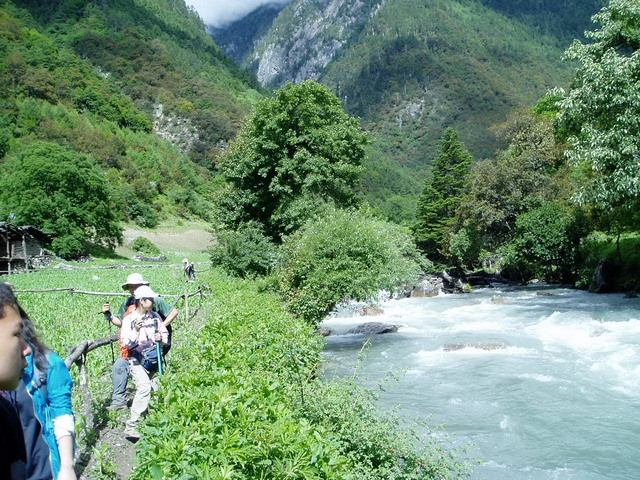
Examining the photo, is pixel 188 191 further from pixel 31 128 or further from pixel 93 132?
pixel 31 128

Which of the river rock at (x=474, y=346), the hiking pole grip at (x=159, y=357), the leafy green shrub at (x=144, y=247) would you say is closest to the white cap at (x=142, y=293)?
the hiking pole grip at (x=159, y=357)

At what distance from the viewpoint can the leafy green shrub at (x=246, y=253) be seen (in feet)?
85.4

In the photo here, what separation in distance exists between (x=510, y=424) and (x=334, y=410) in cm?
621

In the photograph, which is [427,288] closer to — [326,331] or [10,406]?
[326,331]

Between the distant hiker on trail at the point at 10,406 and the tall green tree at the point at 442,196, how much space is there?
48262 mm

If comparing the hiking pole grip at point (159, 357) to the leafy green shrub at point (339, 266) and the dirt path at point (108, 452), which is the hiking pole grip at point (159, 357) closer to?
the dirt path at point (108, 452)

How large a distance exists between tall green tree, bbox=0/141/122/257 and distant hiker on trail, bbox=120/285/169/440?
174 feet

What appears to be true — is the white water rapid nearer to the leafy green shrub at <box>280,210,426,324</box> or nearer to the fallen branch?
the leafy green shrub at <box>280,210,426,324</box>

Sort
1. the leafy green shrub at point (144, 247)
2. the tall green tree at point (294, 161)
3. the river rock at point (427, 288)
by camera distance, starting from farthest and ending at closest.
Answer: the leafy green shrub at point (144, 247)
the river rock at point (427, 288)
the tall green tree at point (294, 161)

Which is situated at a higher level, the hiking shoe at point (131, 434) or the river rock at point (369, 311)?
the hiking shoe at point (131, 434)

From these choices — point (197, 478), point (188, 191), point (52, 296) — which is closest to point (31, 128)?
point (188, 191)

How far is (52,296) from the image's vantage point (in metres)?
19.2

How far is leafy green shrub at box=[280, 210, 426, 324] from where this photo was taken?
1744cm

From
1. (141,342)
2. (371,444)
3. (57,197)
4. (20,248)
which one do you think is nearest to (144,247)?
(57,197)
